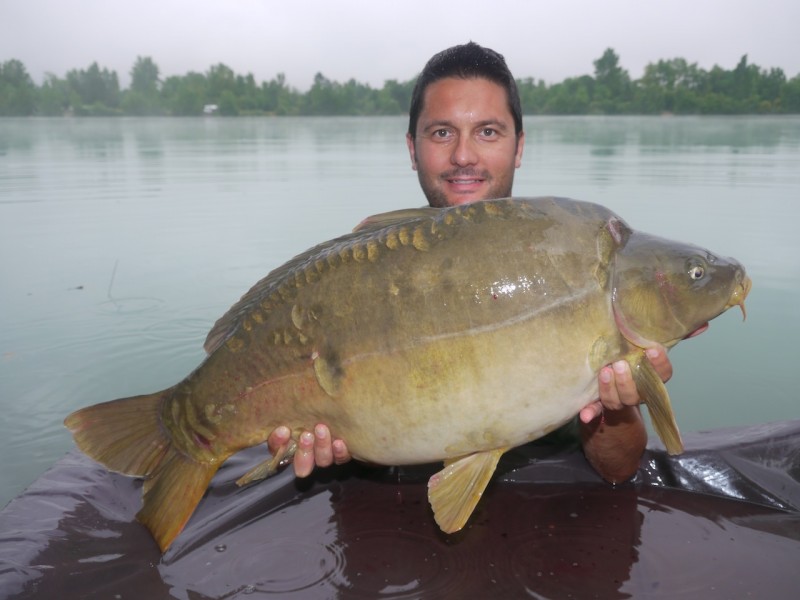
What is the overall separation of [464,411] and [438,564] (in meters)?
0.65

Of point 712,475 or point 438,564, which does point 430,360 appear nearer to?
point 438,564

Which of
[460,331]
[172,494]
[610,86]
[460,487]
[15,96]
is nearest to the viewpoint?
[460,331]

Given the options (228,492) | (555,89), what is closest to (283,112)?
(555,89)

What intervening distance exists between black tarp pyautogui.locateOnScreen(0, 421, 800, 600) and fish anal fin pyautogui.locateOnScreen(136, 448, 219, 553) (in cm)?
20

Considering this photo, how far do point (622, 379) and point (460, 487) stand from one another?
527 millimetres

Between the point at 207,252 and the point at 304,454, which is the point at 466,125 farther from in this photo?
the point at 207,252

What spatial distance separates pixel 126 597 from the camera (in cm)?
193

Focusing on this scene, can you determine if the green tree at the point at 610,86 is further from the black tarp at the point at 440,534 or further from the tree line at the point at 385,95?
the black tarp at the point at 440,534

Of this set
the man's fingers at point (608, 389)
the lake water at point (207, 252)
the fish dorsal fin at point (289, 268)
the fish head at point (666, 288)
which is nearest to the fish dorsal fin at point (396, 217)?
the fish dorsal fin at point (289, 268)

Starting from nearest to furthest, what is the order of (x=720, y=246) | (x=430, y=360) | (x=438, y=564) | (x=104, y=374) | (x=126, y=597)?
(x=430, y=360)
(x=126, y=597)
(x=438, y=564)
(x=104, y=374)
(x=720, y=246)

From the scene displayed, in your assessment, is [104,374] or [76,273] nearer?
[104,374]

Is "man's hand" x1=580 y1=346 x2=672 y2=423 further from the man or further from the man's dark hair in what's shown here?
the man's dark hair

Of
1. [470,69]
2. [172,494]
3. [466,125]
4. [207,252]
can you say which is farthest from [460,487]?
[207,252]

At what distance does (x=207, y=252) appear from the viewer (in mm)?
→ 7430
